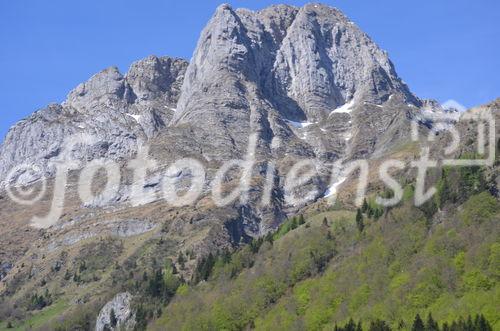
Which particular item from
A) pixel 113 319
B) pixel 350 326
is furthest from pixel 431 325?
pixel 113 319

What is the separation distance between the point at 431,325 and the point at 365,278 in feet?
107

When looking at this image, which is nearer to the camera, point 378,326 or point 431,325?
point 431,325

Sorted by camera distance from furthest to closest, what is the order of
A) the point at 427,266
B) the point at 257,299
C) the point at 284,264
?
the point at 284,264 → the point at 257,299 → the point at 427,266

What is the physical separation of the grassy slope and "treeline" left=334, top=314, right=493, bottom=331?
3.20 meters

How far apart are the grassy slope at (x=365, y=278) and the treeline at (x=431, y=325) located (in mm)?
3197

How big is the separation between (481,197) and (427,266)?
20325 mm

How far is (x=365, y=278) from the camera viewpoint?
499 ft

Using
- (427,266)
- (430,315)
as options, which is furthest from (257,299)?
(430,315)

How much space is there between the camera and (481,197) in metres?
153

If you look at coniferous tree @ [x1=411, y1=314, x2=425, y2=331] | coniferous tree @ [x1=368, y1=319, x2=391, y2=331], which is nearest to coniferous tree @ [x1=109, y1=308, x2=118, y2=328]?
coniferous tree @ [x1=368, y1=319, x2=391, y2=331]

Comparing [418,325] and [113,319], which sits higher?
[418,325]

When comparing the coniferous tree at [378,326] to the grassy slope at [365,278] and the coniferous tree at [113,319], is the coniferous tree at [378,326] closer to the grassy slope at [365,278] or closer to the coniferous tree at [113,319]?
the grassy slope at [365,278]

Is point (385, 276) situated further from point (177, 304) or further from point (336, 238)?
point (177, 304)

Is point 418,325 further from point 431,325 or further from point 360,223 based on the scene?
point 360,223
